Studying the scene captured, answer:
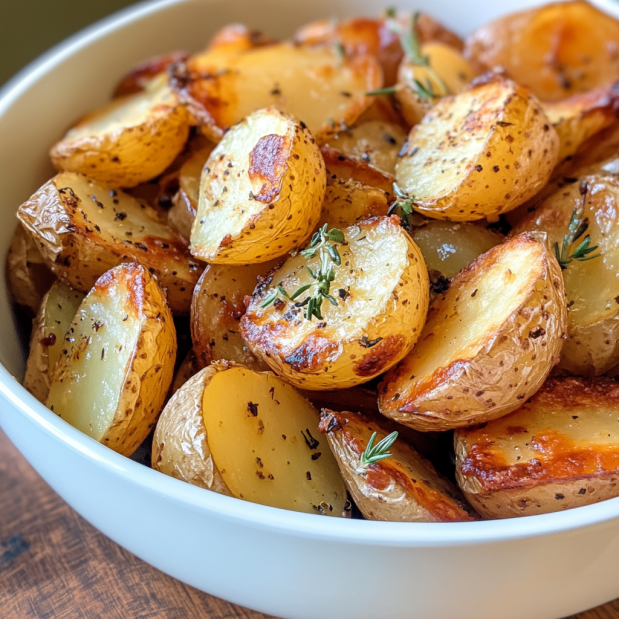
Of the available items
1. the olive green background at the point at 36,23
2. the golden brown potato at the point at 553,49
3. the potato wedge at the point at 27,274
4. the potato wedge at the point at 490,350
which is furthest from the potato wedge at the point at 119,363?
the olive green background at the point at 36,23

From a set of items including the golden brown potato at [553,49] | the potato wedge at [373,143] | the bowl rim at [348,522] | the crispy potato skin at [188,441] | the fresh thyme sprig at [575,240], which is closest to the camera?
the bowl rim at [348,522]

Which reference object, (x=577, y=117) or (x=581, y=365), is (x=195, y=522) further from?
(x=577, y=117)

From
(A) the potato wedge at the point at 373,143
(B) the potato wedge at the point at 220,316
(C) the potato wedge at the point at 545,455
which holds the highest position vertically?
(A) the potato wedge at the point at 373,143

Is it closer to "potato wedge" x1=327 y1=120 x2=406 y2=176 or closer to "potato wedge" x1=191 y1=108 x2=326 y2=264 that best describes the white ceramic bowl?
"potato wedge" x1=191 y1=108 x2=326 y2=264

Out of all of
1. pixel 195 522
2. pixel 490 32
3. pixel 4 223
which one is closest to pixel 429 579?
pixel 195 522

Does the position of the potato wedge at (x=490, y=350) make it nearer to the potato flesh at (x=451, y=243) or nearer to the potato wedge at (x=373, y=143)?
the potato flesh at (x=451, y=243)
